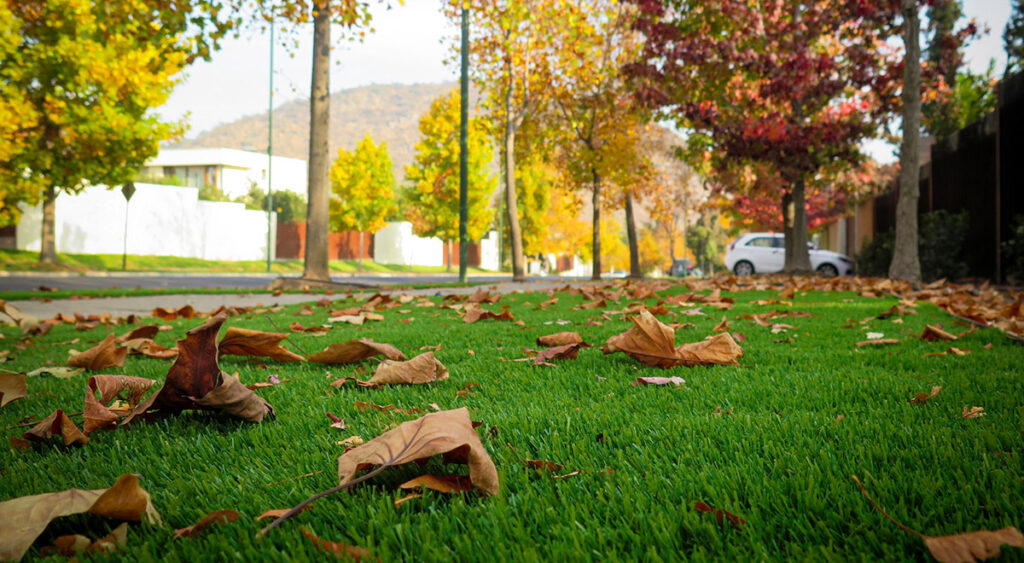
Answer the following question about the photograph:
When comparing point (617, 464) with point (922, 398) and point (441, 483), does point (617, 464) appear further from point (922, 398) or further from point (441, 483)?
point (922, 398)

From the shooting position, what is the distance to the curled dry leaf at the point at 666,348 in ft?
7.32

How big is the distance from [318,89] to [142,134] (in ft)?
42.7

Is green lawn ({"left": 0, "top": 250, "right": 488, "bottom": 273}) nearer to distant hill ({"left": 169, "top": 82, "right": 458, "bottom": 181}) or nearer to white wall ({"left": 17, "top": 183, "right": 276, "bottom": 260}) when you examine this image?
white wall ({"left": 17, "top": 183, "right": 276, "bottom": 260})

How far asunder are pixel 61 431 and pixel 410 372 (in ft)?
3.18

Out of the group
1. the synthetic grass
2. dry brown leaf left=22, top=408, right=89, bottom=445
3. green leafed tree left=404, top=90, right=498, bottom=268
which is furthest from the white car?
dry brown leaf left=22, top=408, right=89, bottom=445

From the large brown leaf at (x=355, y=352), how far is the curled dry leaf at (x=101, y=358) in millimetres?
846

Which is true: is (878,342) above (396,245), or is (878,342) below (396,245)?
below

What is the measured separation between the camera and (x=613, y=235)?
6631 cm

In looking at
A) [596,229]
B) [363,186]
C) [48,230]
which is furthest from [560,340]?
[363,186]

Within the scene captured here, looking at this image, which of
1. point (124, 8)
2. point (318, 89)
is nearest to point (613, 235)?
point (318, 89)

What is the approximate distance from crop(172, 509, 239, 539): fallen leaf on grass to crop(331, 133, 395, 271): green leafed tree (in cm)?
3987

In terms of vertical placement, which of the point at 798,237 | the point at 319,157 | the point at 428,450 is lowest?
the point at 428,450

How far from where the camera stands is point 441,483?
1.11 meters

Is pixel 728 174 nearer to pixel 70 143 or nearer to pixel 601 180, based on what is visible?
pixel 601 180
